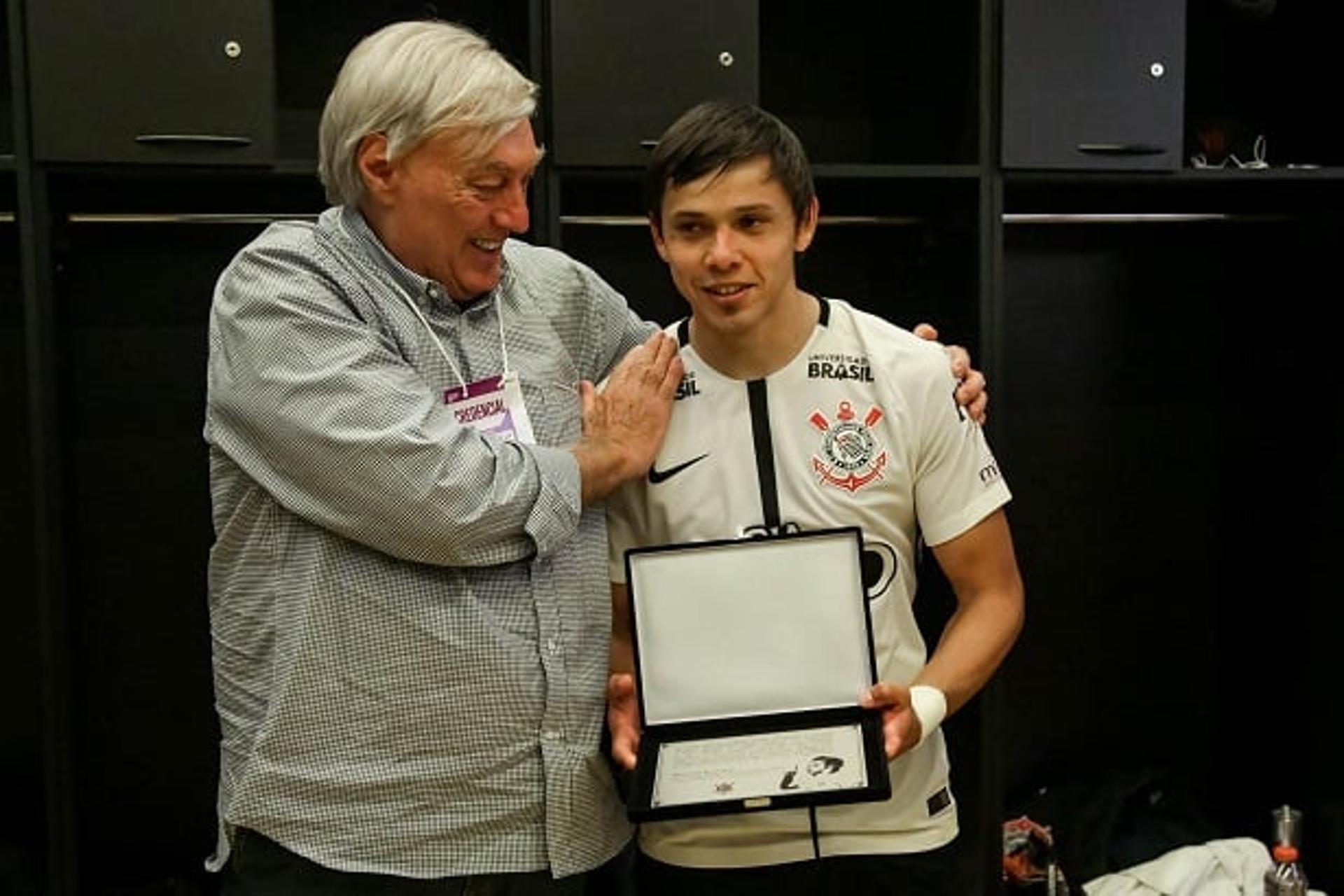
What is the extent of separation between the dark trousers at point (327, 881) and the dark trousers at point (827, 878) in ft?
0.55

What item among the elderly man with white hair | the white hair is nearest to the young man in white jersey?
the elderly man with white hair

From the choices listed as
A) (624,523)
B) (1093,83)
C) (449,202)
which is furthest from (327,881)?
(1093,83)

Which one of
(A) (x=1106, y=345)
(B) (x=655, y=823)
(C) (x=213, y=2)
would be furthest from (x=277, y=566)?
(A) (x=1106, y=345)

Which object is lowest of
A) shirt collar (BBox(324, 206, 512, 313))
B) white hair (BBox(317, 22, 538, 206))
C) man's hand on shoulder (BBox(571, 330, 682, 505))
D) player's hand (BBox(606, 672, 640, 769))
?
player's hand (BBox(606, 672, 640, 769))

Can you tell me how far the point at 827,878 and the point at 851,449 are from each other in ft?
1.63

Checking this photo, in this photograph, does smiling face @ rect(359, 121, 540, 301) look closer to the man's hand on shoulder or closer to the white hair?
the white hair

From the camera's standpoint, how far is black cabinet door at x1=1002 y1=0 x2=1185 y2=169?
2523mm

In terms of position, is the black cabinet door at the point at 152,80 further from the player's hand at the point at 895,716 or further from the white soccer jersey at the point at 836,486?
the player's hand at the point at 895,716

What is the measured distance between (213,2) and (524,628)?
4.07 ft

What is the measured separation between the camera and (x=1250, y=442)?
10.4 feet

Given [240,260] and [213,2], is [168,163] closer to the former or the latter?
[213,2]

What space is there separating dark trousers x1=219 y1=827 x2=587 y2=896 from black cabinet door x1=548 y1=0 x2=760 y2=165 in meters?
1.19

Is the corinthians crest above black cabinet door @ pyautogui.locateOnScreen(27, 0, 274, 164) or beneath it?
beneath

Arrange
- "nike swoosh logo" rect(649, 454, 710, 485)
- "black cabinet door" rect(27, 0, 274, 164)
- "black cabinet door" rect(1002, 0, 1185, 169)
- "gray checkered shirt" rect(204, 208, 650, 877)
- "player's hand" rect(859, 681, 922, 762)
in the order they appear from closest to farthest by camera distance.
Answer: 1. "gray checkered shirt" rect(204, 208, 650, 877)
2. "player's hand" rect(859, 681, 922, 762)
3. "nike swoosh logo" rect(649, 454, 710, 485)
4. "black cabinet door" rect(27, 0, 274, 164)
5. "black cabinet door" rect(1002, 0, 1185, 169)
